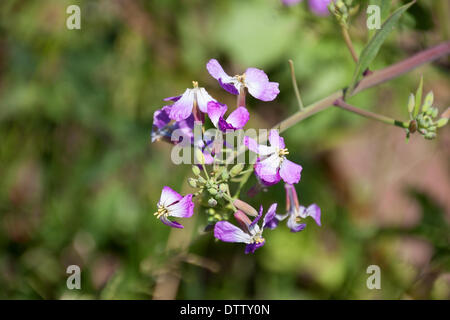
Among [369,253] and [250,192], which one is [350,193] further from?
[250,192]

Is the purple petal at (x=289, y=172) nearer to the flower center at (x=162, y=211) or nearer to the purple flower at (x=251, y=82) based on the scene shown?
the purple flower at (x=251, y=82)

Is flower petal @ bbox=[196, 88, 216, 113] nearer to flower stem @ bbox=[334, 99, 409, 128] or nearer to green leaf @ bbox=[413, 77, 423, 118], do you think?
flower stem @ bbox=[334, 99, 409, 128]

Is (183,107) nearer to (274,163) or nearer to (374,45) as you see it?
(274,163)

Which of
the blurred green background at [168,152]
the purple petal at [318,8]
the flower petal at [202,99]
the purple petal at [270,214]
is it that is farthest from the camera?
the blurred green background at [168,152]

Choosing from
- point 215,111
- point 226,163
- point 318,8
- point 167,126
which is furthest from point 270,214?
point 318,8

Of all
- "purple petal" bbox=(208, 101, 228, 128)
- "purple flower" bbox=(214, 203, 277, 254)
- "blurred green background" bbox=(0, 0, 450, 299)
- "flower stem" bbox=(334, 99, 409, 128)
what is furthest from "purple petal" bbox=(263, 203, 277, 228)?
"blurred green background" bbox=(0, 0, 450, 299)

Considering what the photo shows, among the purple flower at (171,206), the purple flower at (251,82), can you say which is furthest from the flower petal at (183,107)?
the purple flower at (171,206)

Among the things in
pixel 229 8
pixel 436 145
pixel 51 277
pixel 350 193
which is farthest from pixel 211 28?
pixel 51 277
